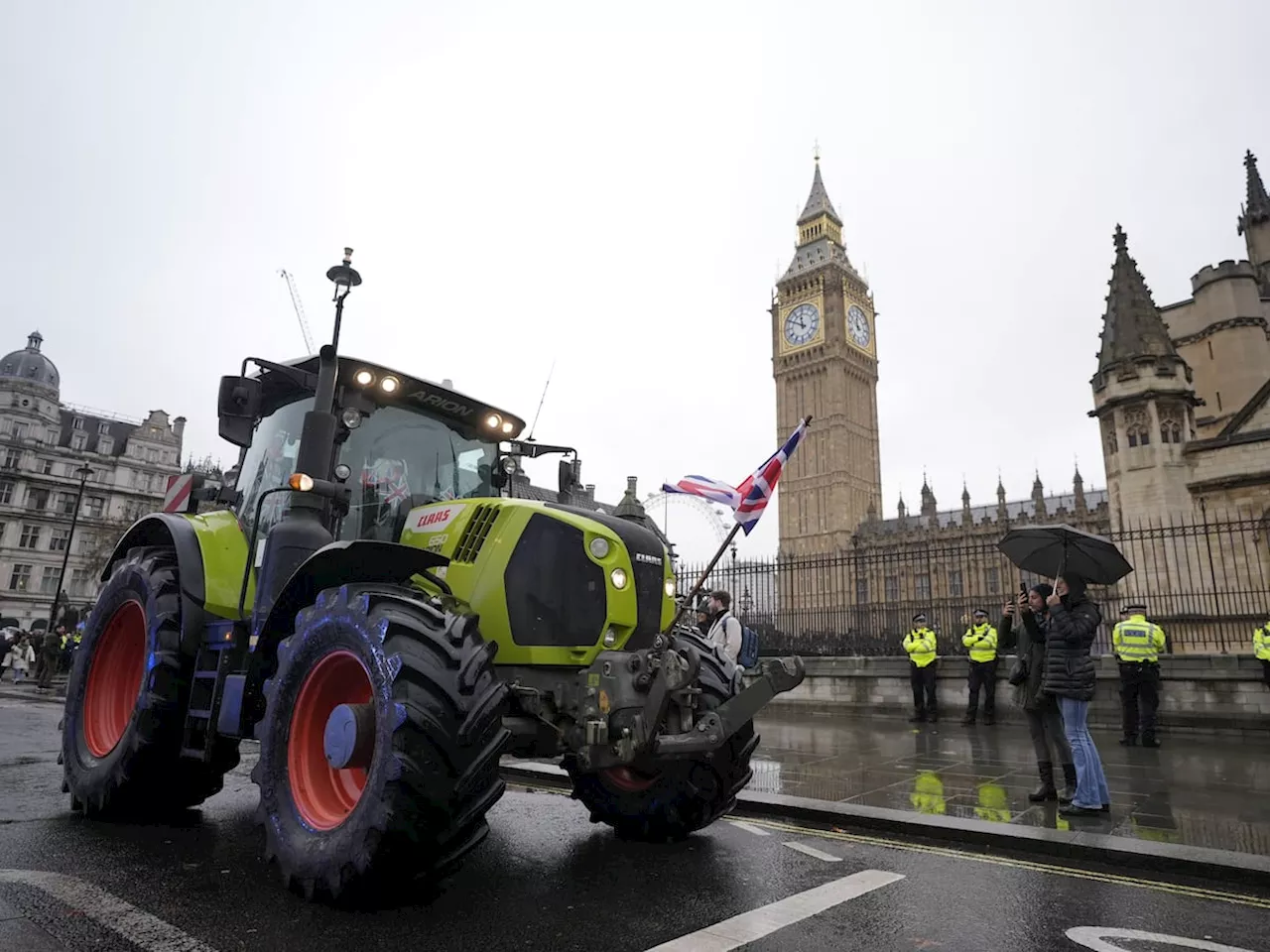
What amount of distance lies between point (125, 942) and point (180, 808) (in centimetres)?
281

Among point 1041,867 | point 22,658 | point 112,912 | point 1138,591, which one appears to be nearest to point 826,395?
point 1138,591

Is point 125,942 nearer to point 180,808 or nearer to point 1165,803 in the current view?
point 180,808

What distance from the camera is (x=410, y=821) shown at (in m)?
3.12

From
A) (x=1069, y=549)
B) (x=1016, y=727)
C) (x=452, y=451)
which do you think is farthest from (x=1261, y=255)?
(x=452, y=451)

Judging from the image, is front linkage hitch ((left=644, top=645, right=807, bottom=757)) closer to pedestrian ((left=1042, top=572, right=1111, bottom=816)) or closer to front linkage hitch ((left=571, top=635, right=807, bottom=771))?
front linkage hitch ((left=571, top=635, right=807, bottom=771))

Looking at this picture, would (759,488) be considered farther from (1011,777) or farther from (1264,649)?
(1264,649)

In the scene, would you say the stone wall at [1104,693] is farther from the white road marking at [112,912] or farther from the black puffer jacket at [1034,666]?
the white road marking at [112,912]

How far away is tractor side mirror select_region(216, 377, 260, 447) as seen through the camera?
4.75m

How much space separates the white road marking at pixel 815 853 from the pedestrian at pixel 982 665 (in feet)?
27.3

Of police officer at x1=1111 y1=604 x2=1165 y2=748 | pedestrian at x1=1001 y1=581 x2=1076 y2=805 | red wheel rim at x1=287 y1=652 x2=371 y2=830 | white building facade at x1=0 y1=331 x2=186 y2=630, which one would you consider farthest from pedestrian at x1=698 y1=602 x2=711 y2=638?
white building facade at x1=0 y1=331 x2=186 y2=630

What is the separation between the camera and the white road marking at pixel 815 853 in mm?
4692

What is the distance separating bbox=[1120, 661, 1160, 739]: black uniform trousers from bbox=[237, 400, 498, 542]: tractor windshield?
31.0 ft

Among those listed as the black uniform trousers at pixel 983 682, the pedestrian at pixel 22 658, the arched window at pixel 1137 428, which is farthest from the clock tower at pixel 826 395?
the black uniform trousers at pixel 983 682

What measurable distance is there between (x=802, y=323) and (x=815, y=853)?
3733 inches
